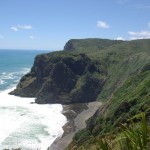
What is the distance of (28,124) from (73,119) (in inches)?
546

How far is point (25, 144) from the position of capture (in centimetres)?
6462

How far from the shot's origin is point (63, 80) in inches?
4761

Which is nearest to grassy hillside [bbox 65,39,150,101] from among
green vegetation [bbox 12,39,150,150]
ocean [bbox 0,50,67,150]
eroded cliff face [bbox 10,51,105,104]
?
green vegetation [bbox 12,39,150,150]

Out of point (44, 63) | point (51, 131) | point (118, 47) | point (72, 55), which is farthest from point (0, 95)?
point (118, 47)

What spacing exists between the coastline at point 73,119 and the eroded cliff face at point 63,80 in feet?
23.2

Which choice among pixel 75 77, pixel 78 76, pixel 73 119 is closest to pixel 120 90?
pixel 73 119

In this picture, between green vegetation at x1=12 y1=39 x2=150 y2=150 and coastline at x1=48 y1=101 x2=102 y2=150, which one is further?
green vegetation at x1=12 y1=39 x2=150 y2=150

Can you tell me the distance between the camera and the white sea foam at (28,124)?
6600 cm

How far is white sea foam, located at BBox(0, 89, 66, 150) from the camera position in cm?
6600

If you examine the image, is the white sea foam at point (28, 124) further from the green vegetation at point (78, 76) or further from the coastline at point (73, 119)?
the green vegetation at point (78, 76)

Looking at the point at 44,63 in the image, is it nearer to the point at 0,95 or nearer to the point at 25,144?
the point at 0,95

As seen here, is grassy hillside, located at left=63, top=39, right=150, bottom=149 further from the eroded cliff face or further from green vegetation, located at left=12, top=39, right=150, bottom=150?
the eroded cliff face

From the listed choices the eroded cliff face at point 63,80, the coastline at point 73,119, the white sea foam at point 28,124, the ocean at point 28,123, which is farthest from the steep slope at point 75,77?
the white sea foam at point 28,124

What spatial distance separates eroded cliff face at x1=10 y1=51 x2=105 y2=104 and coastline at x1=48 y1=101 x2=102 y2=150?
23.2 ft
